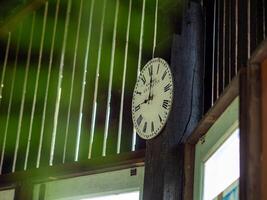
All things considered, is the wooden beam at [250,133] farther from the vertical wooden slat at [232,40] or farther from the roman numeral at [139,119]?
the roman numeral at [139,119]

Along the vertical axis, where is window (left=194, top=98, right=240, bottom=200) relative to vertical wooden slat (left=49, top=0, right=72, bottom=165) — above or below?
below

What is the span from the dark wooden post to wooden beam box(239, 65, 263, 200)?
0.99 meters

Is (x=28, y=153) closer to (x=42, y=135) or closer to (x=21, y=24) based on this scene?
(x=42, y=135)

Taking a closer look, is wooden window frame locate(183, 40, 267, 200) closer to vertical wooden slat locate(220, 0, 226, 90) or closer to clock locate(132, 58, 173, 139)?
vertical wooden slat locate(220, 0, 226, 90)

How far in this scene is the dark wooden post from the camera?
10.8ft

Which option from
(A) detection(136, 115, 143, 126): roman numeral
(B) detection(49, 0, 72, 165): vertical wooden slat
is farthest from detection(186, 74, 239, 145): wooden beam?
(B) detection(49, 0, 72, 165): vertical wooden slat

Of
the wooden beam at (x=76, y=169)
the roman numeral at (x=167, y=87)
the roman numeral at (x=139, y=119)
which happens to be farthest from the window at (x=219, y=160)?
the wooden beam at (x=76, y=169)

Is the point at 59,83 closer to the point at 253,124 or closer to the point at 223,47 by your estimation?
the point at 223,47

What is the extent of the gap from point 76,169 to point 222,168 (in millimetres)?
1492

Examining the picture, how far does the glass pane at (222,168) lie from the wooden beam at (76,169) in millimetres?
749

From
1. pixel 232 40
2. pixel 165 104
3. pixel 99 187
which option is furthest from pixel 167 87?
pixel 99 187

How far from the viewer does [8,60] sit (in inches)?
199

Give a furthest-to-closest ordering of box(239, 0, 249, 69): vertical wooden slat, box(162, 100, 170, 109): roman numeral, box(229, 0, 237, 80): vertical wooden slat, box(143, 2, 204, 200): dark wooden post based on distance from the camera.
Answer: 1. box(162, 100, 170, 109): roman numeral
2. box(143, 2, 204, 200): dark wooden post
3. box(229, 0, 237, 80): vertical wooden slat
4. box(239, 0, 249, 69): vertical wooden slat

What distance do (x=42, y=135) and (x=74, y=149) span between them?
406 millimetres
